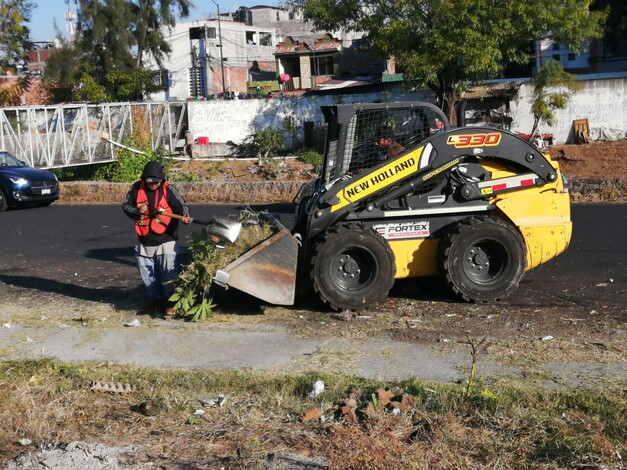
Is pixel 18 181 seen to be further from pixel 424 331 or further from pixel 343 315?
pixel 424 331

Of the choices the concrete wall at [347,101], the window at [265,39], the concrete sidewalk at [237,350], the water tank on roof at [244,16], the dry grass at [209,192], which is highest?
the water tank on roof at [244,16]

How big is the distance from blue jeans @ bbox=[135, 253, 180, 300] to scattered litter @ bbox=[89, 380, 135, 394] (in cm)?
250

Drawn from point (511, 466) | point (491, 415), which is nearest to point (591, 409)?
point (491, 415)

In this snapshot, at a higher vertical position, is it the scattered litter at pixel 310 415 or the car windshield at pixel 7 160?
the car windshield at pixel 7 160

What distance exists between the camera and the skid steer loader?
29.1 feet

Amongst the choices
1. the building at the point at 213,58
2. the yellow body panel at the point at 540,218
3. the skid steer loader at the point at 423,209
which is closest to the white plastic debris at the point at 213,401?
the skid steer loader at the point at 423,209

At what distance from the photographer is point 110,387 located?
6680mm

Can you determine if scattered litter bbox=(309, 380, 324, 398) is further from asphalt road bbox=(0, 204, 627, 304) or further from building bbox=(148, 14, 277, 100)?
building bbox=(148, 14, 277, 100)

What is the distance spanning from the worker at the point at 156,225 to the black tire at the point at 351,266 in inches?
61.6

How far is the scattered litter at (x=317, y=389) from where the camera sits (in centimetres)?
632

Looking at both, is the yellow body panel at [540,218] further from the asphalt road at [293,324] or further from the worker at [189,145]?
the worker at [189,145]

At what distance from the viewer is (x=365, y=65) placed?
52312 millimetres

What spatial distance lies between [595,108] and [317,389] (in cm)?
2667

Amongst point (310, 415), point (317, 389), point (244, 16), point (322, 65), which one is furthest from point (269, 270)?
point (244, 16)
